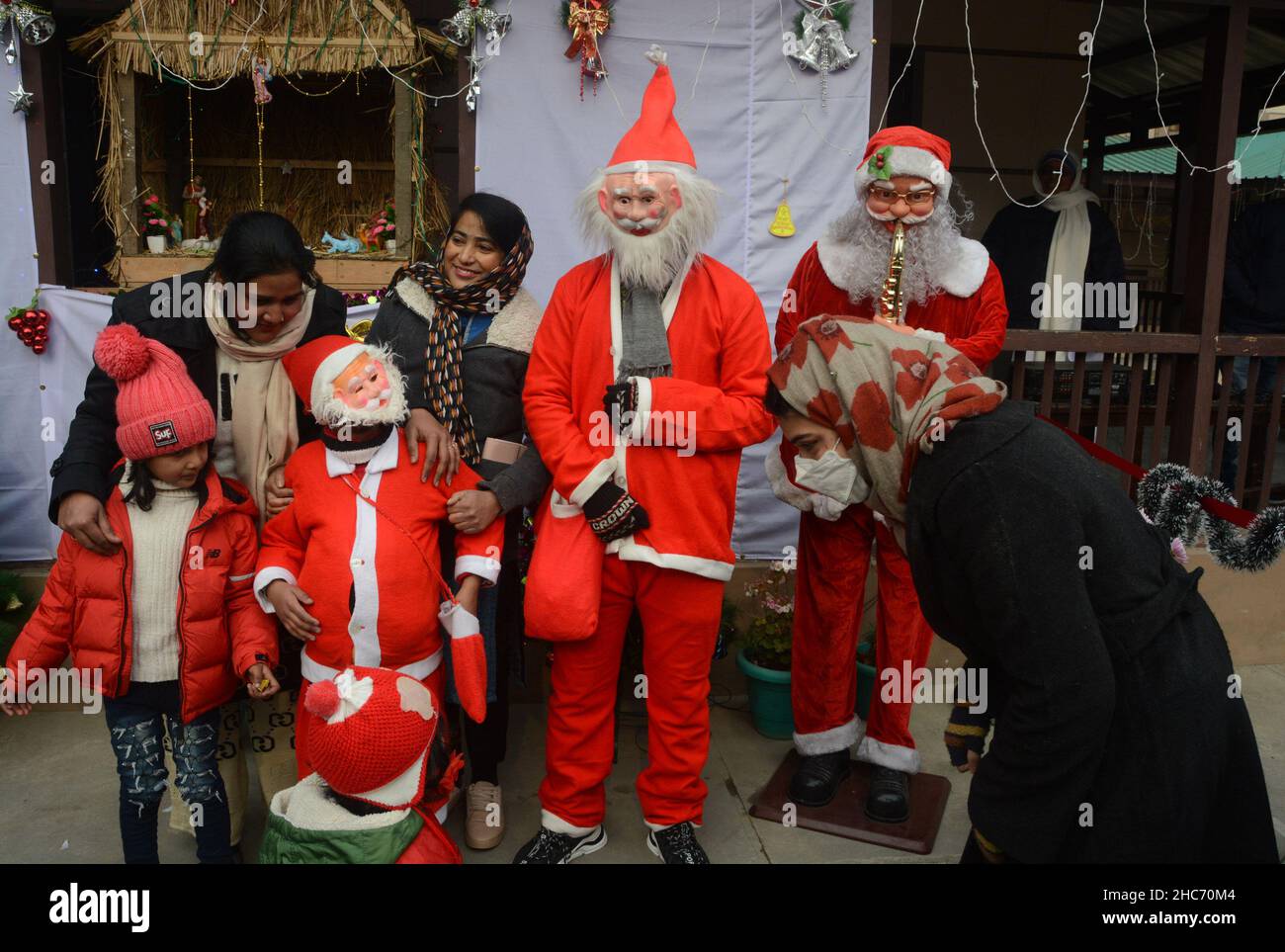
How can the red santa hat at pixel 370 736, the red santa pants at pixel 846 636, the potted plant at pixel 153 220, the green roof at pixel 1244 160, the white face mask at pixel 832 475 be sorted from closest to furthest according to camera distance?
1. the white face mask at pixel 832 475
2. the red santa hat at pixel 370 736
3. the red santa pants at pixel 846 636
4. the potted plant at pixel 153 220
5. the green roof at pixel 1244 160

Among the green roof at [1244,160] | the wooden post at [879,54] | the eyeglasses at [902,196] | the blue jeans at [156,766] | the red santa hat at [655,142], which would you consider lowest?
the blue jeans at [156,766]

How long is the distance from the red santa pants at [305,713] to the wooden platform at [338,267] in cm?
234

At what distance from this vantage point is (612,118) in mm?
4102

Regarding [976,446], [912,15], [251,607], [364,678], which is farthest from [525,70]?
[912,15]

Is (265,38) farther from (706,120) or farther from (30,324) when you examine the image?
(706,120)

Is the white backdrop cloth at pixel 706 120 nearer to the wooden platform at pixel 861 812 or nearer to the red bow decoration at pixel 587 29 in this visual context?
the red bow decoration at pixel 587 29

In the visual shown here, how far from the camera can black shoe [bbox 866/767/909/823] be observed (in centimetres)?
323

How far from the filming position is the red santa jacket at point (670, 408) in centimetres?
271

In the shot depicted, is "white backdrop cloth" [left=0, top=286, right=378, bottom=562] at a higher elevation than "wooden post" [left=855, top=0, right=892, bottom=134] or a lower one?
lower

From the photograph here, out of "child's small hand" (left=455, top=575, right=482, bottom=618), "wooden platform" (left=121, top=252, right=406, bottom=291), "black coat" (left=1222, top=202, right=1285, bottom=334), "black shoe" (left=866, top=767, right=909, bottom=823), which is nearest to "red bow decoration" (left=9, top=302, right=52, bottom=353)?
"wooden platform" (left=121, top=252, right=406, bottom=291)

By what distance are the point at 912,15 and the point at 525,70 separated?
4129 millimetres

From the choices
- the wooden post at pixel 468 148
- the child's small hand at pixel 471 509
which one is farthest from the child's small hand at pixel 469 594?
the wooden post at pixel 468 148

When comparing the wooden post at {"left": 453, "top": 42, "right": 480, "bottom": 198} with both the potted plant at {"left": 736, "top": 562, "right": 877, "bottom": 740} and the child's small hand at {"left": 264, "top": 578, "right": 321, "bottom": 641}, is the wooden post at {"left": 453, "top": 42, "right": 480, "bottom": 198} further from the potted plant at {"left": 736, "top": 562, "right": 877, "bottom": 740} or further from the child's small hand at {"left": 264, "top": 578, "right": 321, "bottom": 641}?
the potted plant at {"left": 736, "top": 562, "right": 877, "bottom": 740}

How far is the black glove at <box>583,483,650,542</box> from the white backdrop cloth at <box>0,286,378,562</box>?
6.26ft
